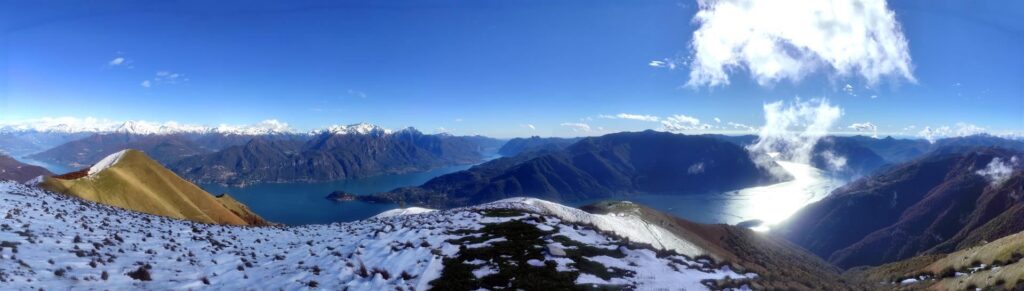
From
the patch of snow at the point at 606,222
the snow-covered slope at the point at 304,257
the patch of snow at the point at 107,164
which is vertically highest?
the patch of snow at the point at 107,164

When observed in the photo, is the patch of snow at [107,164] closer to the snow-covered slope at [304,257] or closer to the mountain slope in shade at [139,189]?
the mountain slope in shade at [139,189]

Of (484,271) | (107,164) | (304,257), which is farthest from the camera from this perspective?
(107,164)

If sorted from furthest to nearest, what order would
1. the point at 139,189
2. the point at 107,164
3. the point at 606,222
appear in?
the point at 107,164, the point at 139,189, the point at 606,222

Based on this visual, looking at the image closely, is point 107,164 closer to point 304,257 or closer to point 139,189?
point 139,189

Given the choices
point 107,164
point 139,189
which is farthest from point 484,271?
point 107,164

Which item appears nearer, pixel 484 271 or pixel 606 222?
pixel 484 271

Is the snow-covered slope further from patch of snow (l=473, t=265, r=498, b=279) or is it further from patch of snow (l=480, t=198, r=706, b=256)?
patch of snow (l=480, t=198, r=706, b=256)

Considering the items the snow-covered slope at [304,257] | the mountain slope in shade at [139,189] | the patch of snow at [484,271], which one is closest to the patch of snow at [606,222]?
the snow-covered slope at [304,257]
